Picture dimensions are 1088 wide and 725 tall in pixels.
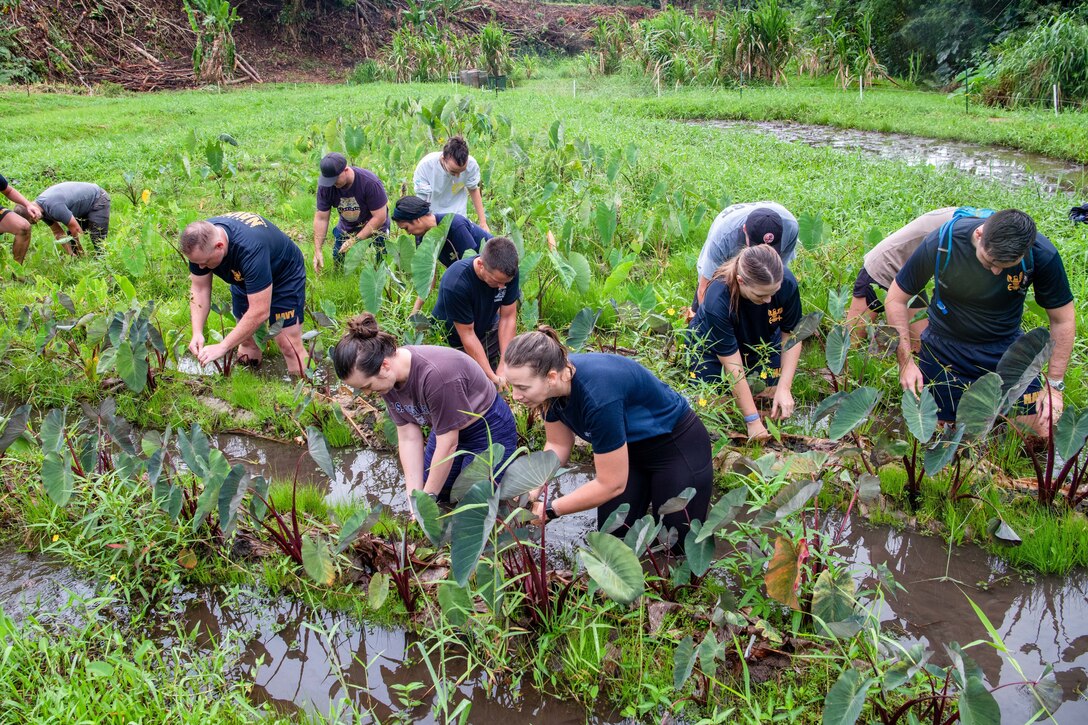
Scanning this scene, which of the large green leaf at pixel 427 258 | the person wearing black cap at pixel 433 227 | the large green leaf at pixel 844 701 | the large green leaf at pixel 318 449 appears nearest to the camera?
the large green leaf at pixel 844 701

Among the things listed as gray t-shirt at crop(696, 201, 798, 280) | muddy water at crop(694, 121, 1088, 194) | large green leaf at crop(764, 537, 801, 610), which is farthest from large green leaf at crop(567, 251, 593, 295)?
muddy water at crop(694, 121, 1088, 194)

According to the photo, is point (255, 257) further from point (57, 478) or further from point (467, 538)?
point (467, 538)

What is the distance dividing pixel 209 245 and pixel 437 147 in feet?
18.8

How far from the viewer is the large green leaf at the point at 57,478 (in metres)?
2.77

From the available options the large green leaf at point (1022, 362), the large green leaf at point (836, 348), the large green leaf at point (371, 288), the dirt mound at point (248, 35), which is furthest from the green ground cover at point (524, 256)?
the dirt mound at point (248, 35)

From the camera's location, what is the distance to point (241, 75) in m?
21.9

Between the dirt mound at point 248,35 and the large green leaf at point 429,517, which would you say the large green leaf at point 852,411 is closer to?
the large green leaf at point 429,517

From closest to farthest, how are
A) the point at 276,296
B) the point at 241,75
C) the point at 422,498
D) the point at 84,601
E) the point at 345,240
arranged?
the point at 422,498
the point at 84,601
the point at 276,296
the point at 345,240
the point at 241,75

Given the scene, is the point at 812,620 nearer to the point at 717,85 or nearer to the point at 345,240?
the point at 345,240

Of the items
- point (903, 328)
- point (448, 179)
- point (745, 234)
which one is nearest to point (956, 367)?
point (903, 328)

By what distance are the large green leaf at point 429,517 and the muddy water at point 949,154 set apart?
23.5ft

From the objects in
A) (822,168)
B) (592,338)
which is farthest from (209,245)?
(822,168)

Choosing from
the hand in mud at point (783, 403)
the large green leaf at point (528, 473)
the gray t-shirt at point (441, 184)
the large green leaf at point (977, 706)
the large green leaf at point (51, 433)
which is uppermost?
the gray t-shirt at point (441, 184)

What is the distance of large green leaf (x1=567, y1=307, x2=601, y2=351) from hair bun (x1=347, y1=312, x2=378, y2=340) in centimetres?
131
